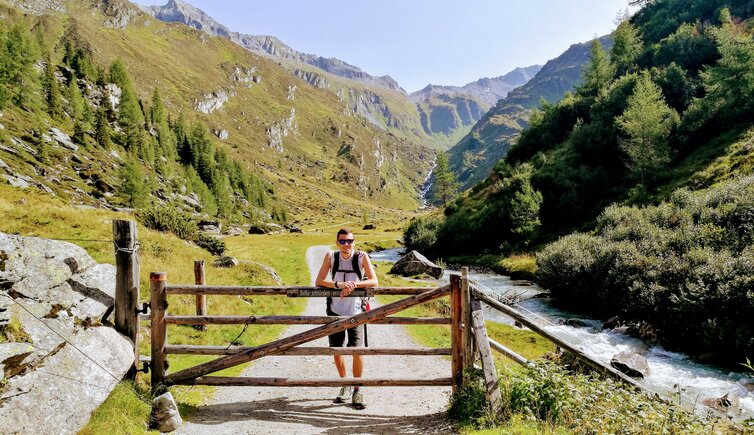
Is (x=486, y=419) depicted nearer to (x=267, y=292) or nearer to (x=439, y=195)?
(x=267, y=292)

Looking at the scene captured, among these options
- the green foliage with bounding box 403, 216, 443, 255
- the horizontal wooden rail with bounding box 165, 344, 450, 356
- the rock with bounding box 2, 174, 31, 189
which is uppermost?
the rock with bounding box 2, 174, 31, 189

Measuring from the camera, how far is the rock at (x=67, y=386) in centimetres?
592

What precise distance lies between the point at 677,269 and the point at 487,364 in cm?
2456

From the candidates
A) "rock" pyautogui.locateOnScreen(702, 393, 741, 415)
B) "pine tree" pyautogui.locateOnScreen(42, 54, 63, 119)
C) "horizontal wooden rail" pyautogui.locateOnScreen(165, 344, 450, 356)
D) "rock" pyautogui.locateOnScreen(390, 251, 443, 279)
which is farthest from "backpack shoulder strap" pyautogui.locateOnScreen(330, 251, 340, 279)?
"pine tree" pyautogui.locateOnScreen(42, 54, 63, 119)

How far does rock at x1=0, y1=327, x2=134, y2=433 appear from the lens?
5.92 m

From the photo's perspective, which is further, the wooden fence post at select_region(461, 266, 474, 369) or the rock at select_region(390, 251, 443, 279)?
the rock at select_region(390, 251, 443, 279)

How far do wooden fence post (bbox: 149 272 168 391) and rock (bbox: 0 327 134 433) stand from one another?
0.66 meters

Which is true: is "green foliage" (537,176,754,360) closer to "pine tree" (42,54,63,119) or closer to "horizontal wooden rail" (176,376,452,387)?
"horizontal wooden rail" (176,376,452,387)

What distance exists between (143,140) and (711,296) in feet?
409

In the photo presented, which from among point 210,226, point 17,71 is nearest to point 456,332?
point 210,226

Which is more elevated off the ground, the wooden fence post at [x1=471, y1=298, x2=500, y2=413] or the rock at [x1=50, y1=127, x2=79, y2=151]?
the rock at [x1=50, y1=127, x2=79, y2=151]

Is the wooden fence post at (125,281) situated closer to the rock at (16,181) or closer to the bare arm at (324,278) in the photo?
the bare arm at (324,278)

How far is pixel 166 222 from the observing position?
126 feet

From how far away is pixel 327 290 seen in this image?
891 cm
